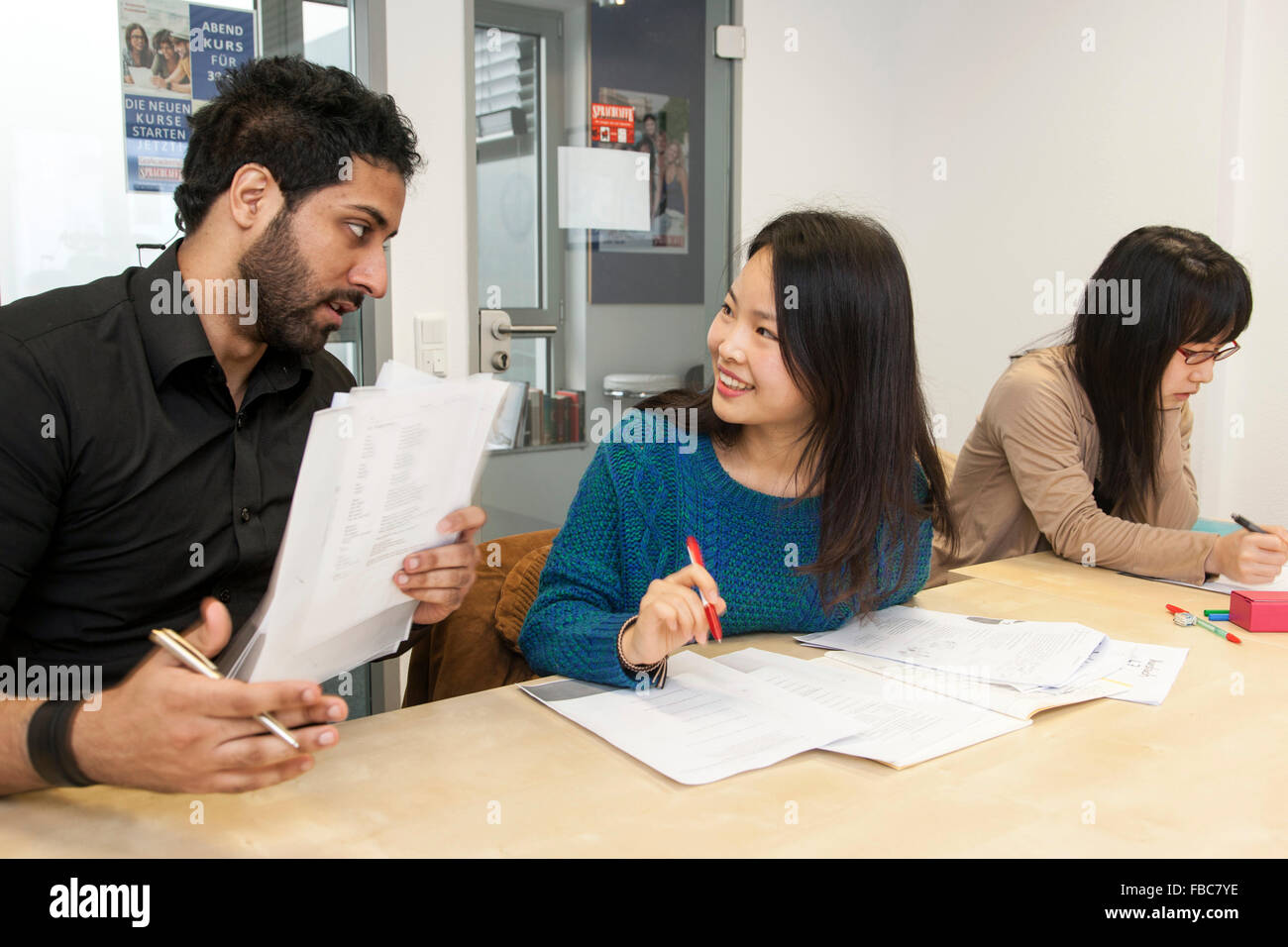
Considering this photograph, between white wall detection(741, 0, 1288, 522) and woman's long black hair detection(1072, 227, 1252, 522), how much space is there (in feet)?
3.44

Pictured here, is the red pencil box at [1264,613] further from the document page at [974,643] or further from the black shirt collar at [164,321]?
the black shirt collar at [164,321]

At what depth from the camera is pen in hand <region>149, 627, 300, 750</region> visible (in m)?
0.87

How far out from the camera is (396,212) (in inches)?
61.0

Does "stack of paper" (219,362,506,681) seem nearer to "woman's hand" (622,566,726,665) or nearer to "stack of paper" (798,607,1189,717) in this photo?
"woman's hand" (622,566,726,665)

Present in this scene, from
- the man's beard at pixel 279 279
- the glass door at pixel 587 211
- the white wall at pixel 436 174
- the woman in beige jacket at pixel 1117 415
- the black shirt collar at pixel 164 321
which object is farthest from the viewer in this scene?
the glass door at pixel 587 211

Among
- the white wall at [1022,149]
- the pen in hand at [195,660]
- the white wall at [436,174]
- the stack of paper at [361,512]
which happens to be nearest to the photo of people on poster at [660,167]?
the white wall at [1022,149]

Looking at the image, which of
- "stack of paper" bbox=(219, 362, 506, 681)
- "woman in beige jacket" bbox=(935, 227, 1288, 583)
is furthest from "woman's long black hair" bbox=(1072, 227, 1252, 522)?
"stack of paper" bbox=(219, 362, 506, 681)

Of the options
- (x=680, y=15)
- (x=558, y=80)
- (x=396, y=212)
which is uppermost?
(x=680, y=15)

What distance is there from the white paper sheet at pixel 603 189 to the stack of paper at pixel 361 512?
219 cm

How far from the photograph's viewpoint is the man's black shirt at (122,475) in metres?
1.23

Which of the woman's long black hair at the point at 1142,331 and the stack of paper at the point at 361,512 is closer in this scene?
the stack of paper at the point at 361,512
